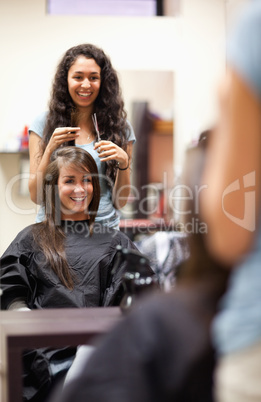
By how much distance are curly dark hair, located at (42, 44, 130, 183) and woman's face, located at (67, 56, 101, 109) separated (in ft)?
0.04

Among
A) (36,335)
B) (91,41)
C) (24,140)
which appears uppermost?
(91,41)

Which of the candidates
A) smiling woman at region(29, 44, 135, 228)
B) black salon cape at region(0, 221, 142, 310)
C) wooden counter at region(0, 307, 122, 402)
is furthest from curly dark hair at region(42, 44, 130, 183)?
wooden counter at region(0, 307, 122, 402)

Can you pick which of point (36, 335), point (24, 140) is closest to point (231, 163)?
point (36, 335)

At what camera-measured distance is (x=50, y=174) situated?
176cm

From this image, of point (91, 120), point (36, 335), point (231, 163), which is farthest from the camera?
point (91, 120)

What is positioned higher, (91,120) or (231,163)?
(91,120)

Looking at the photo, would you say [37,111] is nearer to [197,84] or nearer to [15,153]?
[15,153]

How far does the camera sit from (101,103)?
1725 mm

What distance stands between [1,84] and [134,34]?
1.50ft

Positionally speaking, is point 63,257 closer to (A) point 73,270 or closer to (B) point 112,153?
(A) point 73,270

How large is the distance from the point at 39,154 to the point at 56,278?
417 millimetres

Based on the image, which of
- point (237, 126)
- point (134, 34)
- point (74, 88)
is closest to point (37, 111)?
point (74, 88)

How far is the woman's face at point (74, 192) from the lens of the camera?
175cm

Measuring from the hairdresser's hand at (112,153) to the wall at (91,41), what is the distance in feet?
0.55
